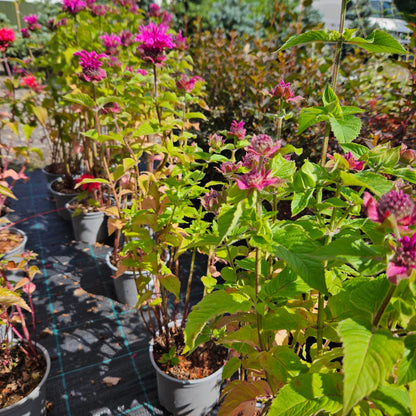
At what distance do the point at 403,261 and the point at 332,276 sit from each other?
0.23 metres

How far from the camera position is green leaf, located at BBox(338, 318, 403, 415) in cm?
42

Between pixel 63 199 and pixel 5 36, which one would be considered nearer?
pixel 5 36

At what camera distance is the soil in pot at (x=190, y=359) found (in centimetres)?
147

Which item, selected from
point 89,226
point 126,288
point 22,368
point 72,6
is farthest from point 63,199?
point 22,368

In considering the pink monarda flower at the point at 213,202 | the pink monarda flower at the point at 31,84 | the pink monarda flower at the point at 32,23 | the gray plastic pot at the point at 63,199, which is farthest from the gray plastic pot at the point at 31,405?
the pink monarda flower at the point at 32,23

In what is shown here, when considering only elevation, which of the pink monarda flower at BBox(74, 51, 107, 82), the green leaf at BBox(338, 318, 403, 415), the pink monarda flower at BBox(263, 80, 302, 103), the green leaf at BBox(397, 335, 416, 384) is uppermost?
the pink monarda flower at BBox(74, 51, 107, 82)

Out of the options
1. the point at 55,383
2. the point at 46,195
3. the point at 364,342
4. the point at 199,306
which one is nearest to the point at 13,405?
the point at 55,383

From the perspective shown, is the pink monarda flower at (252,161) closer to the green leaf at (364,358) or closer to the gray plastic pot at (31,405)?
the green leaf at (364,358)

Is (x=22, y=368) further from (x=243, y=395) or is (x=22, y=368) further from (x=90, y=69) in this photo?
(x=90, y=69)

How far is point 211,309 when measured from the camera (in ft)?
2.15

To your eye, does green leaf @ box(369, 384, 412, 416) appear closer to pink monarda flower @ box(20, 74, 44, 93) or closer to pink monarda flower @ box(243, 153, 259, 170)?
pink monarda flower @ box(243, 153, 259, 170)

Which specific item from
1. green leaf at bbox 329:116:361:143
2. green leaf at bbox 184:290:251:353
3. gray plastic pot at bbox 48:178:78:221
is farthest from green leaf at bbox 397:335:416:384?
gray plastic pot at bbox 48:178:78:221

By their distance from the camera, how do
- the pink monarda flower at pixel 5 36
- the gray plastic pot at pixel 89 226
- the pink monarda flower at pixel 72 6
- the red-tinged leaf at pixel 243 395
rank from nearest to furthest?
the red-tinged leaf at pixel 243 395
the pink monarda flower at pixel 5 36
the pink monarda flower at pixel 72 6
the gray plastic pot at pixel 89 226

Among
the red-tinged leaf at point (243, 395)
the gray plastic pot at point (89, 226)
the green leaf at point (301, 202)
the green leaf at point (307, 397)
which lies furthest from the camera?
the gray plastic pot at point (89, 226)
